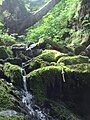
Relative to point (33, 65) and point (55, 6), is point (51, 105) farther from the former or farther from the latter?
point (55, 6)

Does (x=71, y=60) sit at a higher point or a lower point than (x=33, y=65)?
higher

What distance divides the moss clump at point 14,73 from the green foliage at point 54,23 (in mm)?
10000

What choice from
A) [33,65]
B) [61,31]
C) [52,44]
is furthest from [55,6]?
[33,65]

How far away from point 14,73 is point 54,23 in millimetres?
12809

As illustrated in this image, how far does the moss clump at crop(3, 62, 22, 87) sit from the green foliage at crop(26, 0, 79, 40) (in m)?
10.00

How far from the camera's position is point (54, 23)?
25.8 metres

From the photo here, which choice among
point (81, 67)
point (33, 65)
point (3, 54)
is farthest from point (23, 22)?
point (81, 67)

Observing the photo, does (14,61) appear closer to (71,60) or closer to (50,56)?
(50,56)

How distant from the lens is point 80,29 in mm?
22109

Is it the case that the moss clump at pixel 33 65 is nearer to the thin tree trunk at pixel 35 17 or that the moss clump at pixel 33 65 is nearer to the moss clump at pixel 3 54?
the moss clump at pixel 3 54

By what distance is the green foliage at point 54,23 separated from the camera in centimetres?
2439

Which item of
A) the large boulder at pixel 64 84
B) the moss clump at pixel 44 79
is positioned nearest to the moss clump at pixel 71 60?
the large boulder at pixel 64 84

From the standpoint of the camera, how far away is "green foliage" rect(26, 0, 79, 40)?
24.4 m

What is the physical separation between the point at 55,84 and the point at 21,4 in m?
14.1
